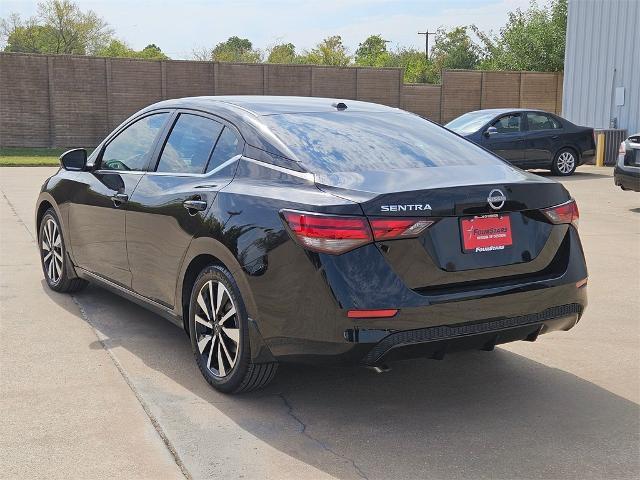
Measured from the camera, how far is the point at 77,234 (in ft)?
19.2

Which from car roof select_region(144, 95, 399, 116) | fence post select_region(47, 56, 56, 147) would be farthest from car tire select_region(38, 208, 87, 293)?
fence post select_region(47, 56, 56, 147)

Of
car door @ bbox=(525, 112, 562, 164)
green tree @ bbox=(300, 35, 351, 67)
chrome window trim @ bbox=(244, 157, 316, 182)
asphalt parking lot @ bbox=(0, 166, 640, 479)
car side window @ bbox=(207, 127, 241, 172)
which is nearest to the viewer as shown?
asphalt parking lot @ bbox=(0, 166, 640, 479)

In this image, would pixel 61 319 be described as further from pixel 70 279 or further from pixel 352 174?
pixel 352 174

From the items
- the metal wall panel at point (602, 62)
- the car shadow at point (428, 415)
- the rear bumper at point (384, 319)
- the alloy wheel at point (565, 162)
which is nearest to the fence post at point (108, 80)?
the metal wall panel at point (602, 62)

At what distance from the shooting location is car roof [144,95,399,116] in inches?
181

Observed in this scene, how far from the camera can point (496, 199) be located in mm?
3699

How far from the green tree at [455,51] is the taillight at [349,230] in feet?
224

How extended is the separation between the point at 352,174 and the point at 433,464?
1.41m

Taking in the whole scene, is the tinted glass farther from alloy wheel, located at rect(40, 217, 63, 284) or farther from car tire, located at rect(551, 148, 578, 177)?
car tire, located at rect(551, 148, 578, 177)

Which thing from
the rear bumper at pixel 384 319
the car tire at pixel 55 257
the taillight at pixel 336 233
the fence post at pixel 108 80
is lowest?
the car tire at pixel 55 257

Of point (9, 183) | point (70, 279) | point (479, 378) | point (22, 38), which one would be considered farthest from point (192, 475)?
point (22, 38)

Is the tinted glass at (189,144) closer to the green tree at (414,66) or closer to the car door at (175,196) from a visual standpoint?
the car door at (175,196)

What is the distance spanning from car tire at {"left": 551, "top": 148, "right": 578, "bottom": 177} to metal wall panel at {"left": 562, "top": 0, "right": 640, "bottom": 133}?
404 centimetres

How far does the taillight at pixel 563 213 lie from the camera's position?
3934mm
